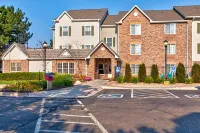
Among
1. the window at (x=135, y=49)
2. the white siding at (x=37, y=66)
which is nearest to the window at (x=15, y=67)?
the white siding at (x=37, y=66)

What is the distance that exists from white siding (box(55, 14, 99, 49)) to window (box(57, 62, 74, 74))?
530 cm

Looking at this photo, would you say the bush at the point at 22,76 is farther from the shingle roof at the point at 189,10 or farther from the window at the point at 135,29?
the shingle roof at the point at 189,10

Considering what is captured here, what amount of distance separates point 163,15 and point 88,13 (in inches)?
470

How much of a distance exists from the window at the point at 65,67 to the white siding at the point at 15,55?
5.14 metres

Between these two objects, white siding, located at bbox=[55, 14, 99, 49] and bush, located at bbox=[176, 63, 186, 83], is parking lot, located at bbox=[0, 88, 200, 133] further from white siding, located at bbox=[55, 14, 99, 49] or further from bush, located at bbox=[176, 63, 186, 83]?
white siding, located at bbox=[55, 14, 99, 49]

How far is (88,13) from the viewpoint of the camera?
38.7 m

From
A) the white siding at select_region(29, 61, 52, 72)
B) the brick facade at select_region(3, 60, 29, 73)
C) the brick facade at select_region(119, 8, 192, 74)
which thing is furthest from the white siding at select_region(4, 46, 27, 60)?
the brick facade at select_region(119, 8, 192, 74)

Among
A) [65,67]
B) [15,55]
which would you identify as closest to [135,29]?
[65,67]

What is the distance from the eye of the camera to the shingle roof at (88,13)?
37156mm

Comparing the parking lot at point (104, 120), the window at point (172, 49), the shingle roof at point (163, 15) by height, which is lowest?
the parking lot at point (104, 120)

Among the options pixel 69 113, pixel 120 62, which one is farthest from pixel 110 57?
pixel 69 113

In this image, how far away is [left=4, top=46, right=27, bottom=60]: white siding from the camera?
33491 millimetres

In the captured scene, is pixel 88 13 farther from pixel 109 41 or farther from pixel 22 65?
pixel 22 65

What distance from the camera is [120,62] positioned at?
112ft
